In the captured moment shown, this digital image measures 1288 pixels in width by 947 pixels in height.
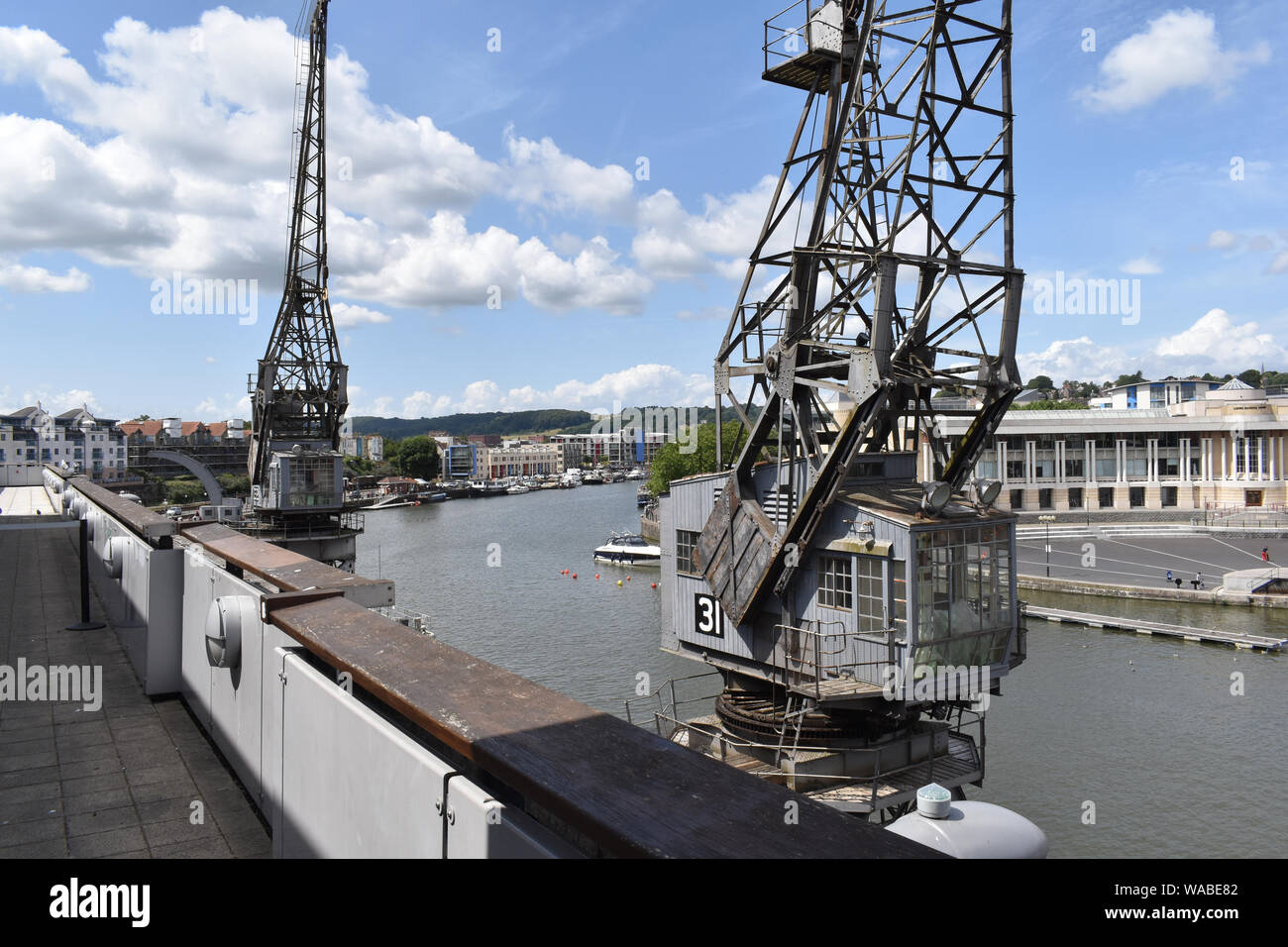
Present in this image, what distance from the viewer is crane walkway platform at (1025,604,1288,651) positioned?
30.1 metres

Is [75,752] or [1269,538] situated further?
[1269,538]

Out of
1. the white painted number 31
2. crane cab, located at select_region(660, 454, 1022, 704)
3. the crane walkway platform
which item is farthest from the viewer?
the crane walkway platform

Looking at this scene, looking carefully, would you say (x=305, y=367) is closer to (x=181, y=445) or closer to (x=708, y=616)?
(x=708, y=616)

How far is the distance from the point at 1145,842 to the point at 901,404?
9.95 metres

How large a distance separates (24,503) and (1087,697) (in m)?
33.6

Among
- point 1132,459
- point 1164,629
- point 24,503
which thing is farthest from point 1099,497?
point 24,503

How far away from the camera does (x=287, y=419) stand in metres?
42.7

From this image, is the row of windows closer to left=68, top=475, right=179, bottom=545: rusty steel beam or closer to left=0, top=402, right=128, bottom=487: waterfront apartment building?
left=68, top=475, right=179, bottom=545: rusty steel beam

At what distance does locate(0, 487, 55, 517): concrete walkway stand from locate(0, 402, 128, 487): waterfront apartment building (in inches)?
2621

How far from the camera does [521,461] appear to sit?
178m

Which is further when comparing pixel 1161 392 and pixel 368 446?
pixel 368 446

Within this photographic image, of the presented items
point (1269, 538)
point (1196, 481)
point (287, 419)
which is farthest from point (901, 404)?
point (1196, 481)

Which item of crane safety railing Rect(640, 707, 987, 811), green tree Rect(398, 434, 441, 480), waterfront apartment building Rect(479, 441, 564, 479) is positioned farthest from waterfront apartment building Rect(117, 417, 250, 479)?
crane safety railing Rect(640, 707, 987, 811)
